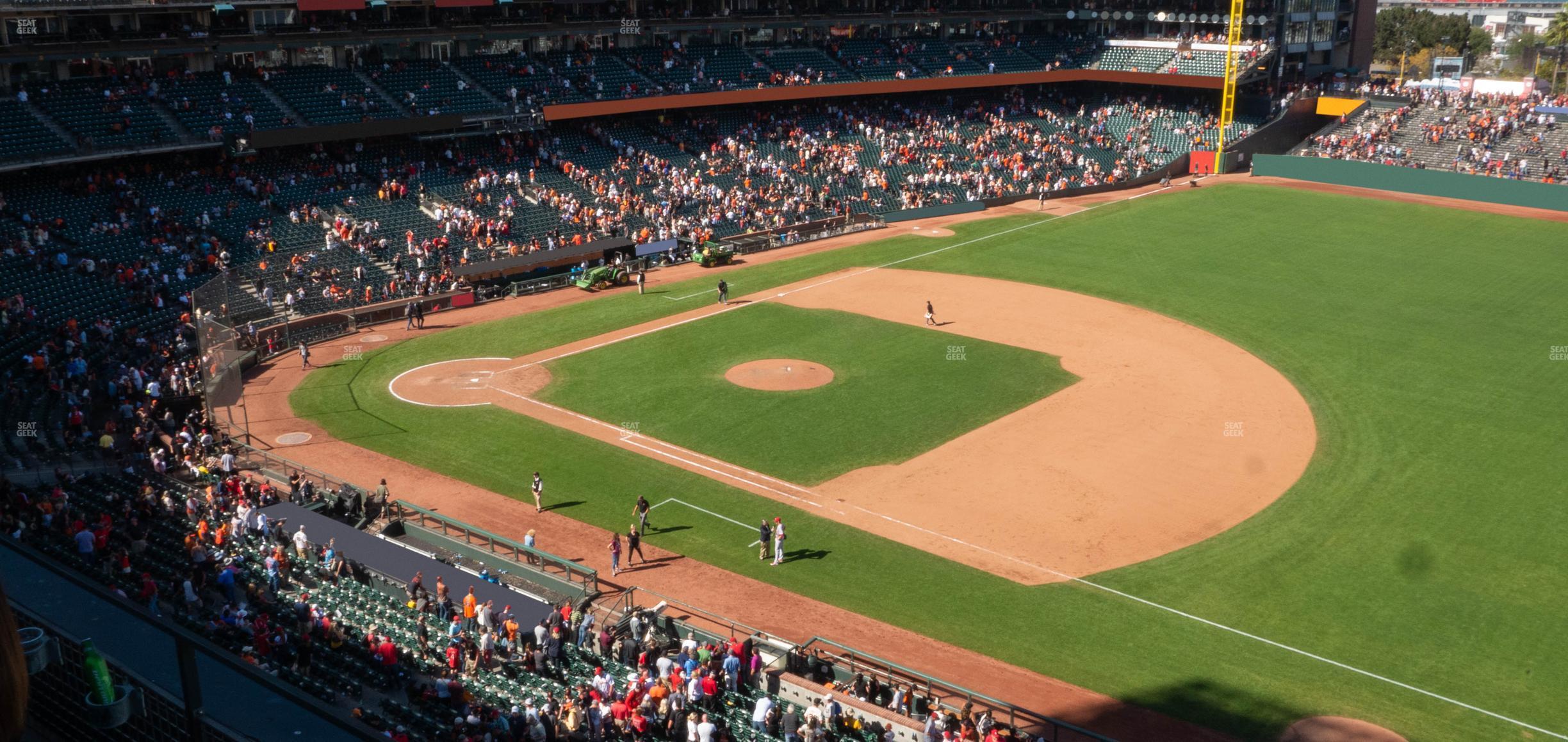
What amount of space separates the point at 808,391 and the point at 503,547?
47.0 feet

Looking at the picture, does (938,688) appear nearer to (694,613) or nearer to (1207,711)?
(1207,711)

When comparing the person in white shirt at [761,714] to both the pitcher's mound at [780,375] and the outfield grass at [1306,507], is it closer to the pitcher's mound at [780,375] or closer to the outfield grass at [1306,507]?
the outfield grass at [1306,507]

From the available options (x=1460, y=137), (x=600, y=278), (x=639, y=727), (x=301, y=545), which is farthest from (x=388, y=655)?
(x=1460, y=137)

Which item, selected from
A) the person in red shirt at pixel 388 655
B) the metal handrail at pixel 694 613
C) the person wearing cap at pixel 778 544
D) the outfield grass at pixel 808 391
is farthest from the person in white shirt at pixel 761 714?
the outfield grass at pixel 808 391

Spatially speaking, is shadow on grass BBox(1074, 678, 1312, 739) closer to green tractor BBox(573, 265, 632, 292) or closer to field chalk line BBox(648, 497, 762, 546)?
field chalk line BBox(648, 497, 762, 546)

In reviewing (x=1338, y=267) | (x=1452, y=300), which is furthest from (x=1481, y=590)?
(x=1338, y=267)

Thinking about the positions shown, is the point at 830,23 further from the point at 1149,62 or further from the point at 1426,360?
the point at 1426,360

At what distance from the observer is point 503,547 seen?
2975 cm

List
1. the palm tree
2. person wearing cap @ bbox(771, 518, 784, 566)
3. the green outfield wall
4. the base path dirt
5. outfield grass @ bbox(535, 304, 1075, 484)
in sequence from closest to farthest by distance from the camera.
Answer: person wearing cap @ bbox(771, 518, 784, 566) < the base path dirt < outfield grass @ bbox(535, 304, 1075, 484) < the green outfield wall < the palm tree

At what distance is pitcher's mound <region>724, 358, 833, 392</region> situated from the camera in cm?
4175

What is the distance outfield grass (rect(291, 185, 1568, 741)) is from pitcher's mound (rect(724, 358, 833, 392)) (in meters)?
7.12

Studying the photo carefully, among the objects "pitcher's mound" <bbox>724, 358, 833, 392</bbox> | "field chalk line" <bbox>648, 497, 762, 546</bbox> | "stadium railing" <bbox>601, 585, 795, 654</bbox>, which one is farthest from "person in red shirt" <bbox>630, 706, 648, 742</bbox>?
"pitcher's mound" <bbox>724, 358, 833, 392</bbox>

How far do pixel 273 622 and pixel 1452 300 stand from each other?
161ft

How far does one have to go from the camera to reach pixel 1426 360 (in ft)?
146
